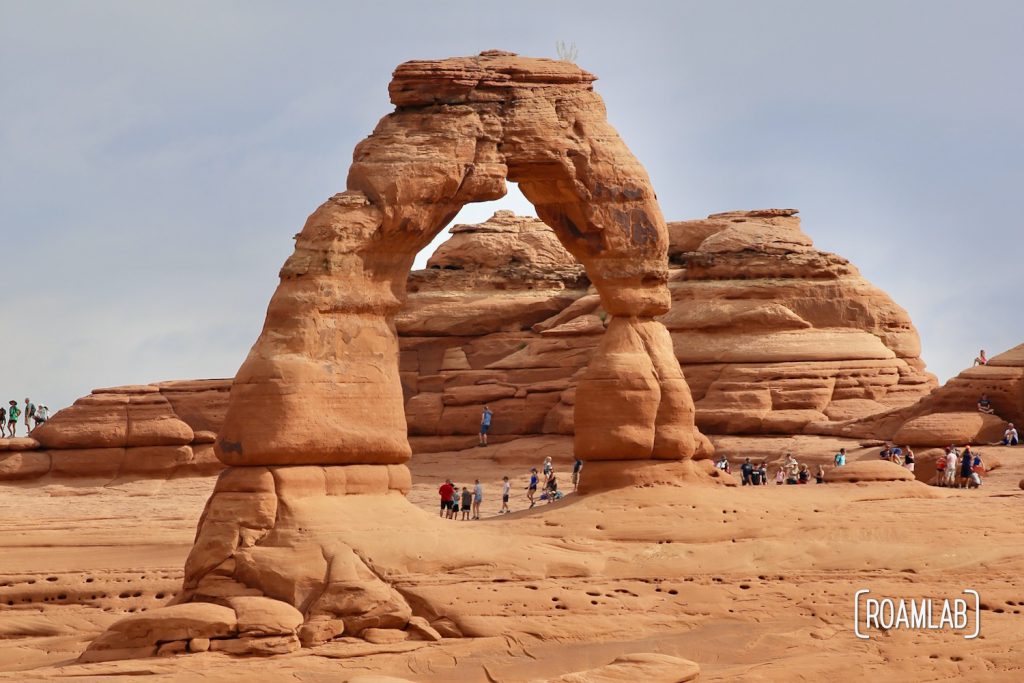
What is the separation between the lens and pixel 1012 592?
24172 mm

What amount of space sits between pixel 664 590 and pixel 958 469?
1273 centimetres

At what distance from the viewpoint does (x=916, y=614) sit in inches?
936

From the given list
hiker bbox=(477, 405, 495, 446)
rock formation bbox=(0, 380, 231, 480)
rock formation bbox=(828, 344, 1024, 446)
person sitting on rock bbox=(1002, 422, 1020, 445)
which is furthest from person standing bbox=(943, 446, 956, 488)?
rock formation bbox=(0, 380, 231, 480)

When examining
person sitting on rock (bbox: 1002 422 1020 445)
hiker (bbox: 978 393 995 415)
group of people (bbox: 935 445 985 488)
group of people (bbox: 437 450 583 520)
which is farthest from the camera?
hiker (bbox: 978 393 995 415)

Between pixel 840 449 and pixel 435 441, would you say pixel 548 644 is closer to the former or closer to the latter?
pixel 840 449

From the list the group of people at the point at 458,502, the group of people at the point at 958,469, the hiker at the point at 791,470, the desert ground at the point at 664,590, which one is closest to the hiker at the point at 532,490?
the group of people at the point at 458,502

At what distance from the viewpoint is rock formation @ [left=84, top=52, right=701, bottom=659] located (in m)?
23.7

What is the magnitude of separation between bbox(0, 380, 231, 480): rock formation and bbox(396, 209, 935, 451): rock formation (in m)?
6.00

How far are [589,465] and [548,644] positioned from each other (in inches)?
170

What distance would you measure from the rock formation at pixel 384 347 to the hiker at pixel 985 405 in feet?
49.8

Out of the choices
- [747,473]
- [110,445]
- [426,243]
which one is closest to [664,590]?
[426,243]

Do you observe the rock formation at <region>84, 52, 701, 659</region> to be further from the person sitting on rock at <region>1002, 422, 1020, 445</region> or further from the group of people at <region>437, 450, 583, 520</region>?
the person sitting on rock at <region>1002, 422, 1020, 445</region>

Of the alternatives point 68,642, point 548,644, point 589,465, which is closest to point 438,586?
point 548,644

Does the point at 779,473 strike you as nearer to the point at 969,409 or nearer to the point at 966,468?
the point at 966,468
